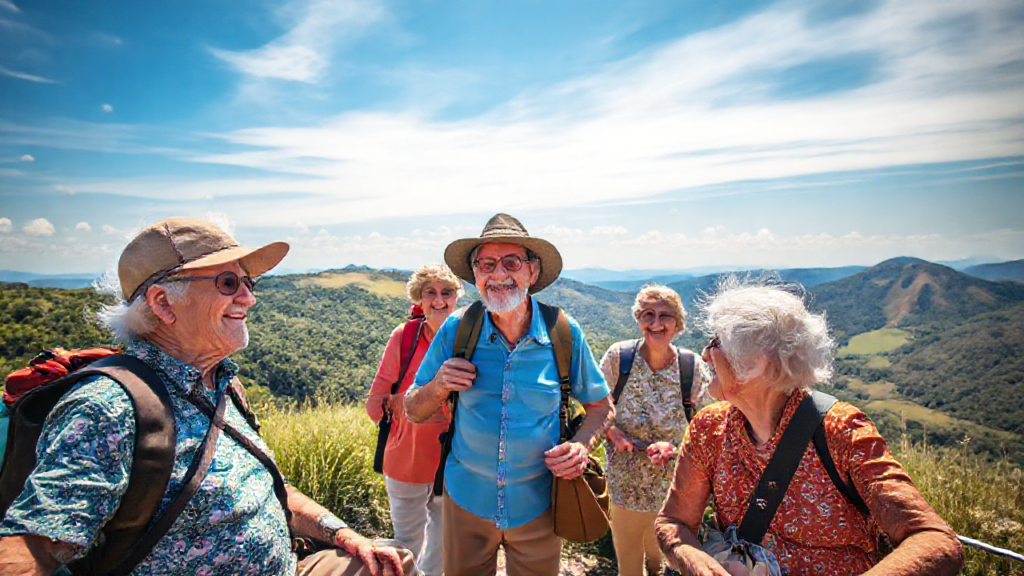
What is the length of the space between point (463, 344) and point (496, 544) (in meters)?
1.17

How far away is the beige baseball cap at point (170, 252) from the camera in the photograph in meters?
Result: 1.84

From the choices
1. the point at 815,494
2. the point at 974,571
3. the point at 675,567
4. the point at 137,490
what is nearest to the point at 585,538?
the point at 675,567

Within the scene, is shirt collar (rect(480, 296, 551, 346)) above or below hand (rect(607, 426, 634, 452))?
above

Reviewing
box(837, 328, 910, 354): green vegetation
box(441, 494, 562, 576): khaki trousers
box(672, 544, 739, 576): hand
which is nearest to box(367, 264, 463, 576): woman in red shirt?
box(441, 494, 562, 576): khaki trousers

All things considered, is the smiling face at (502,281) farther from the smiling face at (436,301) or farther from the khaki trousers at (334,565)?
the khaki trousers at (334,565)

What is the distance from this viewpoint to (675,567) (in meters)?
2.09

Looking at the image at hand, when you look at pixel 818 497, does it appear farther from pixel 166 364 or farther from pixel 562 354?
pixel 166 364

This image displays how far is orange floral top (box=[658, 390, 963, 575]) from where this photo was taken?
1690 mm

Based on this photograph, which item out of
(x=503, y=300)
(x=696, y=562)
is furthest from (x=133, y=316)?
(x=696, y=562)

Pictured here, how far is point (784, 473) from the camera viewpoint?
6.42 feet

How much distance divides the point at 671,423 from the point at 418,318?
7.41 feet

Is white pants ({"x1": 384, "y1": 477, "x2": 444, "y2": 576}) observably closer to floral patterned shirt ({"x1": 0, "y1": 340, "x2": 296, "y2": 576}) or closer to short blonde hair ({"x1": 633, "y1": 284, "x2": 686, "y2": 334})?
floral patterned shirt ({"x1": 0, "y1": 340, "x2": 296, "y2": 576})

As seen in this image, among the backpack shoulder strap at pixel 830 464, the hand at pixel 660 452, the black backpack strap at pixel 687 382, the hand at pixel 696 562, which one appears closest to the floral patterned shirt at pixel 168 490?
the hand at pixel 696 562

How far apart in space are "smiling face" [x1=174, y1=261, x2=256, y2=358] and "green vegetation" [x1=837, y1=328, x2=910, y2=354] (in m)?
94.3
